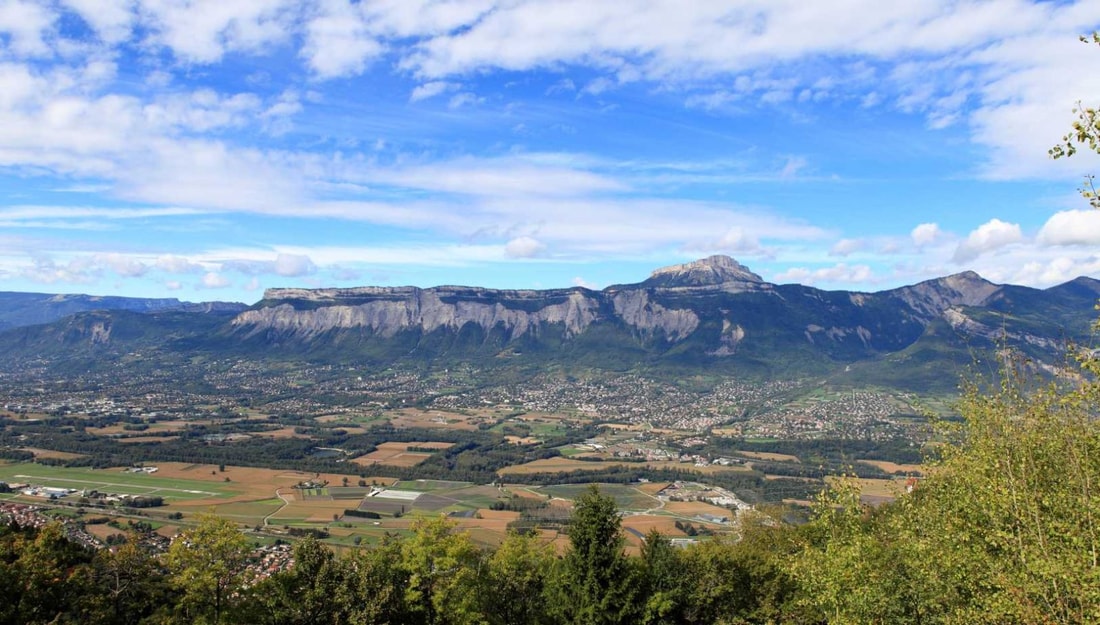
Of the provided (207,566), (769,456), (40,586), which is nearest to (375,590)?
(207,566)

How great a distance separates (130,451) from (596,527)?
12898cm

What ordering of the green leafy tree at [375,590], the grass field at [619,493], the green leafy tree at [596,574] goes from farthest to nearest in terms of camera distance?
the grass field at [619,493] → the green leafy tree at [596,574] → the green leafy tree at [375,590]

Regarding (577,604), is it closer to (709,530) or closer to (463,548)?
(463,548)

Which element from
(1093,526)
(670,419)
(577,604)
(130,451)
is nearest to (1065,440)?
(1093,526)

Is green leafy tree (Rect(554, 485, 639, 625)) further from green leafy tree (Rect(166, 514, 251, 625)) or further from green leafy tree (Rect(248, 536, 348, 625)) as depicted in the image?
green leafy tree (Rect(166, 514, 251, 625))

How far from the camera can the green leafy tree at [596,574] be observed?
29859mm

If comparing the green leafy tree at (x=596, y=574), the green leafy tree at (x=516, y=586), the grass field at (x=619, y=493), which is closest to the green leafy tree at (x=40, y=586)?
the green leafy tree at (x=516, y=586)

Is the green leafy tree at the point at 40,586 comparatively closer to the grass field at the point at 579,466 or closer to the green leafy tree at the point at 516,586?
the green leafy tree at the point at 516,586

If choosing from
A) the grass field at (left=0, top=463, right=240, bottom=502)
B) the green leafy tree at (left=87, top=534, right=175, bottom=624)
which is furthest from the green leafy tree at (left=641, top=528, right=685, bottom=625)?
the grass field at (left=0, top=463, right=240, bottom=502)

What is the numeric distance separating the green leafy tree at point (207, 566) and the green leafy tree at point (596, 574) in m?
15.3

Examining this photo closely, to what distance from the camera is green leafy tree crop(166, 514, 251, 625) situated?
25906mm

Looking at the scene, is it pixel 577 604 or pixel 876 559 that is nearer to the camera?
pixel 876 559

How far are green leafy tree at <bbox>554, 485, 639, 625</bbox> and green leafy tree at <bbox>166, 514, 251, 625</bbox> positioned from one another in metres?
15.3

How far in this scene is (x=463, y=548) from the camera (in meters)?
30.1
